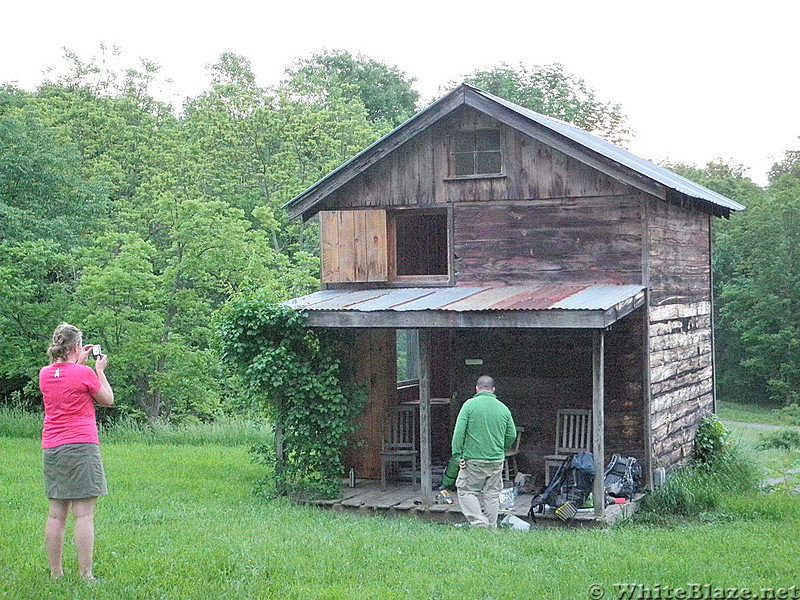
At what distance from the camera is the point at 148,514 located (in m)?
10.9

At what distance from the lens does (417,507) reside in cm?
1190

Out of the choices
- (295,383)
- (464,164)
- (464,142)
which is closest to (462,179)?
(464,164)

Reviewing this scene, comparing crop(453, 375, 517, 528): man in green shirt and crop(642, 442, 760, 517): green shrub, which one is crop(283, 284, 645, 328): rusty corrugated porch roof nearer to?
crop(453, 375, 517, 528): man in green shirt

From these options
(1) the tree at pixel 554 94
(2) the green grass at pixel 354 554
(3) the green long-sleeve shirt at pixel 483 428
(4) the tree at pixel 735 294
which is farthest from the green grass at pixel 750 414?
(3) the green long-sleeve shirt at pixel 483 428

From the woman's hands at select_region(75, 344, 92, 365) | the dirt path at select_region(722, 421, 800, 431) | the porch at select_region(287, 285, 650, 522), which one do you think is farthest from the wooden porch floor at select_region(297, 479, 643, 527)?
the dirt path at select_region(722, 421, 800, 431)

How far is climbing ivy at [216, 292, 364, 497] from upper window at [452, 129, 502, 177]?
9.53 ft

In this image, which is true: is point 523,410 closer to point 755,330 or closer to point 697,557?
point 697,557

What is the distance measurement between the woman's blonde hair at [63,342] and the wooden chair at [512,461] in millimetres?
7130

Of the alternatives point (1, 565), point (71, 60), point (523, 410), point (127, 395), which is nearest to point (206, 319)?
point (127, 395)

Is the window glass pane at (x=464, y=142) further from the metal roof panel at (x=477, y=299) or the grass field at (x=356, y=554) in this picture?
the grass field at (x=356, y=554)

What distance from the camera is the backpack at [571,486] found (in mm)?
11180

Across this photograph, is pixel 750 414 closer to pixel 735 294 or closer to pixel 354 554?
pixel 735 294

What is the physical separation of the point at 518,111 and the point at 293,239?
73.0ft

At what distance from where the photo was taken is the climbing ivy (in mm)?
12445
